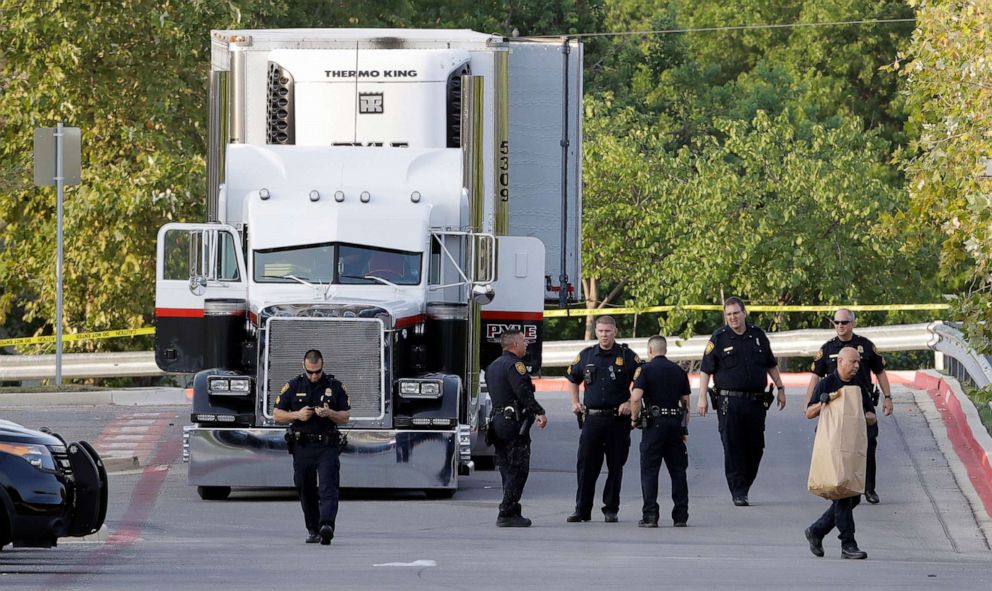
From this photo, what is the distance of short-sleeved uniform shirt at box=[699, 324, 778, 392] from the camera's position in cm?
1689

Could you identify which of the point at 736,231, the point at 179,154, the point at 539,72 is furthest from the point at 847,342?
the point at 736,231

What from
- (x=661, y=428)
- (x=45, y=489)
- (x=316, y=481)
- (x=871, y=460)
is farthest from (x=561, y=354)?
(x=45, y=489)

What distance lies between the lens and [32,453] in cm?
1280

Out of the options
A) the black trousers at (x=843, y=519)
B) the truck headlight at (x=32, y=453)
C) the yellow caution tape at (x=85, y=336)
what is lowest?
the black trousers at (x=843, y=519)

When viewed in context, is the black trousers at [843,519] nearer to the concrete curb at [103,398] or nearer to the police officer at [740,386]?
the police officer at [740,386]

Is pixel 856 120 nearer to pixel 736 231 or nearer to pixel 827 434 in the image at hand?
pixel 736 231

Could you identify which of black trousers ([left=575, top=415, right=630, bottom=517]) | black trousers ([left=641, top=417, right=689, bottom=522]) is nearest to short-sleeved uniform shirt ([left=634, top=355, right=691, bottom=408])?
black trousers ([left=641, top=417, right=689, bottom=522])

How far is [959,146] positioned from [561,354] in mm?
13353

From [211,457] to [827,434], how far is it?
582 centimetres

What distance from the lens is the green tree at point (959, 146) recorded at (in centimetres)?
1705

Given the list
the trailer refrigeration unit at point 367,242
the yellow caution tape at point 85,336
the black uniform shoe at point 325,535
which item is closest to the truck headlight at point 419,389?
the trailer refrigeration unit at point 367,242

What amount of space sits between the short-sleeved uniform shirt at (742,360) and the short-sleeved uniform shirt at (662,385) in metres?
1.33

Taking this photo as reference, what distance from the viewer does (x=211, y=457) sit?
16734 mm

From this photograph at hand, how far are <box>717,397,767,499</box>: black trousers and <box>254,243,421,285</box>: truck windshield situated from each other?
3185mm
